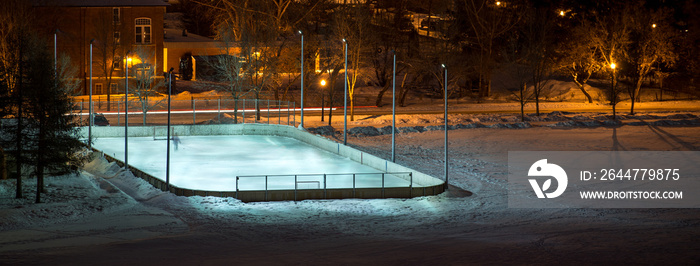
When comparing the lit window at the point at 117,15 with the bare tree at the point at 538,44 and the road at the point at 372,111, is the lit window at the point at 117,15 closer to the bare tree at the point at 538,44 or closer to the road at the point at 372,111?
the road at the point at 372,111

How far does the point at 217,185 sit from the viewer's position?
28469mm

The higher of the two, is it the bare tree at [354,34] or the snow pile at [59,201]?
the bare tree at [354,34]

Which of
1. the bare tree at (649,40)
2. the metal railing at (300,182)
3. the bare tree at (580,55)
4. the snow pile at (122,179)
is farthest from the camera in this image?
the bare tree at (580,55)

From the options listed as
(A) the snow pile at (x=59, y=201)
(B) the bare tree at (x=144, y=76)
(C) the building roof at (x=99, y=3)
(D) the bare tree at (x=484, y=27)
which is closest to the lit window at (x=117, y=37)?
(B) the bare tree at (x=144, y=76)

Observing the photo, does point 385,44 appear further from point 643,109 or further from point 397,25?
point 643,109

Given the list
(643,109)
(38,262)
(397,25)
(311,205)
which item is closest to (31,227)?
(38,262)

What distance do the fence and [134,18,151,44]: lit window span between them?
12.7 metres

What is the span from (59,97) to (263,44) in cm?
2855

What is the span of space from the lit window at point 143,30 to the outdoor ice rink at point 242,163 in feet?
93.0

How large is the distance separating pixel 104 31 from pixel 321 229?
157 feet

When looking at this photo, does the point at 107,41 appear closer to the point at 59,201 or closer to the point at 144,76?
the point at 144,76

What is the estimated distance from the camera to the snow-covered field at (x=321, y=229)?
1830 centimetres

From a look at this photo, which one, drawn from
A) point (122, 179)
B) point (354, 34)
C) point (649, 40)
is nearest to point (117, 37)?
point (354, 34)

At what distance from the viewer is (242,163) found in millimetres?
33719
